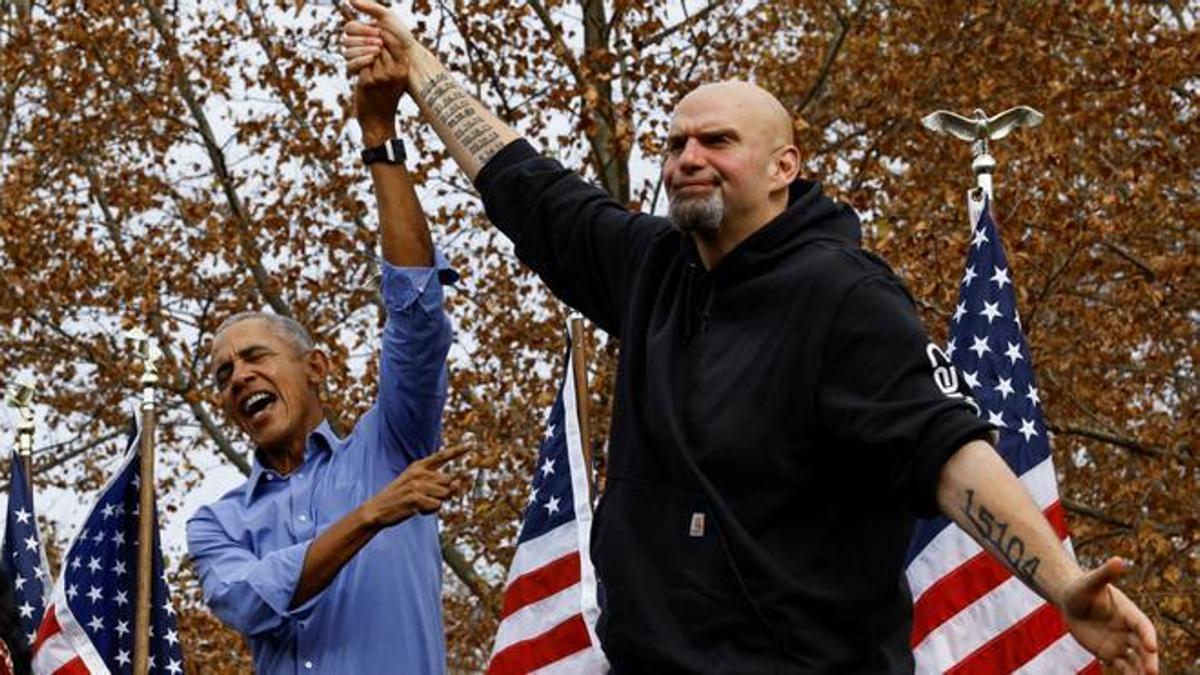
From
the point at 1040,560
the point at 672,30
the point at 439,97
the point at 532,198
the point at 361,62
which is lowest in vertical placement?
the point at 1040,560

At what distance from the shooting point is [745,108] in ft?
15.1

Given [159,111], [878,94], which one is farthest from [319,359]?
[159,111]

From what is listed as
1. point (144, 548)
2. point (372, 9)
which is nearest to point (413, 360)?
point (372, 9)

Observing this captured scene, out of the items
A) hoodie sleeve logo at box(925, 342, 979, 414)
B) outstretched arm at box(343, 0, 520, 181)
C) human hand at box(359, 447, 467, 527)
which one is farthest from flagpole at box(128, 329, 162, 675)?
hoodie sleeve logo at box(925, 342, 979, 414)

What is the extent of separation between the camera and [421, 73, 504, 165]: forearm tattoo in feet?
17.3

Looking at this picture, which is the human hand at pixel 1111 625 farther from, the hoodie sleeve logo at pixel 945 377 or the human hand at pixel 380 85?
the human hand at pixel 380 85

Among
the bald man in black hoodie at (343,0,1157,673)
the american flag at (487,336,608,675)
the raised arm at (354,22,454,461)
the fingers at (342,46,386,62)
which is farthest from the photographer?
the american flag at (487,336,608,675)

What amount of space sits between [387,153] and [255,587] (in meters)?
1.16

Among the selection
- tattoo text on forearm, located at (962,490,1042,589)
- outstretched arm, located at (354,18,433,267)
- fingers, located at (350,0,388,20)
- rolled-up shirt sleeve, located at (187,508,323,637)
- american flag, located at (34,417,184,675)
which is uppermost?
A: fingers, located at (350,0,388,20)

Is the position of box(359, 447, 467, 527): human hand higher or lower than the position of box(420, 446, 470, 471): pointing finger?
lower

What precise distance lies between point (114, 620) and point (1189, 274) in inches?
391

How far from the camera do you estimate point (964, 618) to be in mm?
7223

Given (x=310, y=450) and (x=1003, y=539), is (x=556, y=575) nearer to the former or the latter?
(x=310, y=450)

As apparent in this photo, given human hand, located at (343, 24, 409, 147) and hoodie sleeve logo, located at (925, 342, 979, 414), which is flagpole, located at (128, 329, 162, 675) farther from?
hoodie sleeve logo, located at (925, 342, 979, 414)
